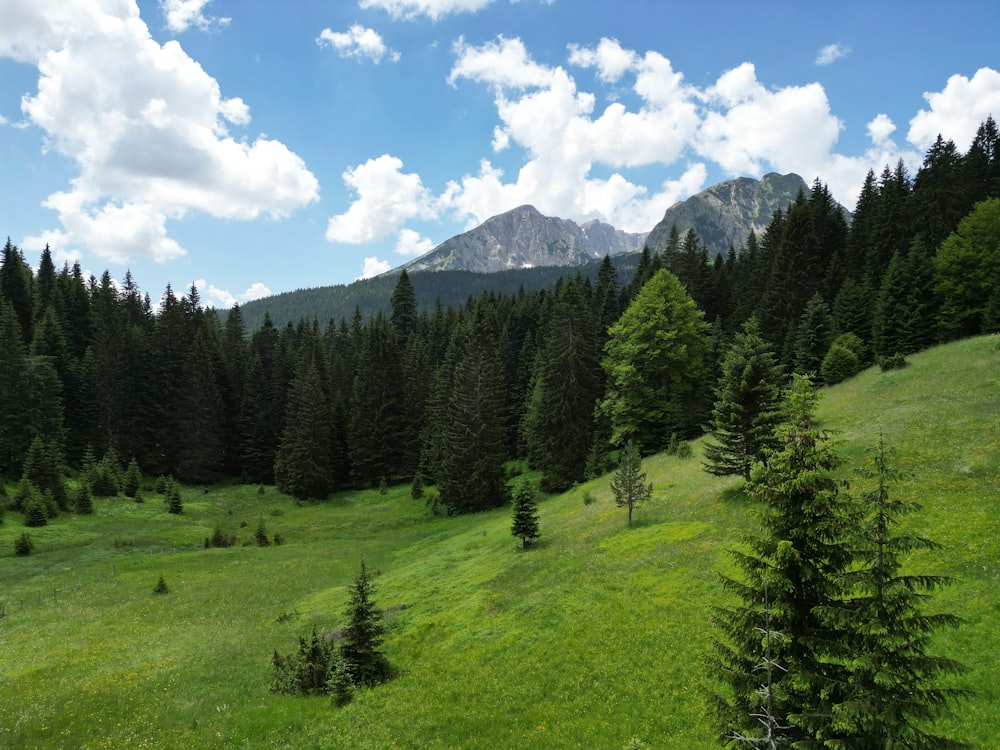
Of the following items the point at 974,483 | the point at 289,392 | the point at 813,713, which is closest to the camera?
the point at 813,713

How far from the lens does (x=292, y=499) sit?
69.0m

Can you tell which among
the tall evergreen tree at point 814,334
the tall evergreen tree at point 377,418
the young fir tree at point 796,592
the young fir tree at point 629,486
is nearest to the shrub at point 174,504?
the tall evergreen tree at point 377,418

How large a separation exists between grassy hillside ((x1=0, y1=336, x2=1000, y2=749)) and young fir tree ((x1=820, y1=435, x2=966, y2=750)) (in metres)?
5.80

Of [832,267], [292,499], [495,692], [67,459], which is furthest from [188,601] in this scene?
[832,267]

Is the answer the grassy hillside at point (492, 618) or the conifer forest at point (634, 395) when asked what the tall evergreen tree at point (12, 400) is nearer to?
the conifer forest at point (634, 395)

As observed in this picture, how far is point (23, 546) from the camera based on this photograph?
125 ft

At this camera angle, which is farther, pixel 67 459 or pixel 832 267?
pixel 67 459

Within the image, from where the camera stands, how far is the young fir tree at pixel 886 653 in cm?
657

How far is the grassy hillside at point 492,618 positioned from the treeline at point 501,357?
1239cm

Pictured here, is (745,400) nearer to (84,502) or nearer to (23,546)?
(23,546)

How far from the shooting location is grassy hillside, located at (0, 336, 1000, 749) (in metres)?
14.9

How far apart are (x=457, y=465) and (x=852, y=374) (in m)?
40.0

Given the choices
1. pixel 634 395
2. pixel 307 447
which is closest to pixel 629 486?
pixel 634 395

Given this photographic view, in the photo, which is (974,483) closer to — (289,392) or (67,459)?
(289,392)
